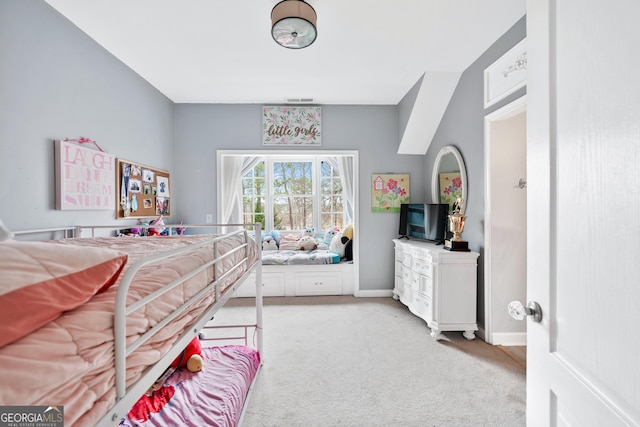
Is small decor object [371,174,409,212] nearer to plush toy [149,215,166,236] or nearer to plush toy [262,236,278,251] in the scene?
plush toy [262,236,278,251]

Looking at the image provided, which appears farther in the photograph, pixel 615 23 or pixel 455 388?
pixel 455 388

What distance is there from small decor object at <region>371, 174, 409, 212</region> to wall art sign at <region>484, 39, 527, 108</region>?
142 centimetres

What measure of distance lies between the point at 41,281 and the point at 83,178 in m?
2.02

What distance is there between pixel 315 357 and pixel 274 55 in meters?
2.61

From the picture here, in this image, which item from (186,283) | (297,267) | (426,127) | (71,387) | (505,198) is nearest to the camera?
(71,387)

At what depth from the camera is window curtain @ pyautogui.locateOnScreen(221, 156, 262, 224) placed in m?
4.32

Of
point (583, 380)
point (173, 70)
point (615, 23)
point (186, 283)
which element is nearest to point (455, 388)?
point (583, 380)

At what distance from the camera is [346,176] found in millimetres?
4574

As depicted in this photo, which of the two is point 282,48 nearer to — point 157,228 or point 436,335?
point 157,228

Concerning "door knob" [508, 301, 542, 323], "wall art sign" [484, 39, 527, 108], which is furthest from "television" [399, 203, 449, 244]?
"door knob" [508, 301, 542, 323]

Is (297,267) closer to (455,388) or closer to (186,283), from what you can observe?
(455,388)

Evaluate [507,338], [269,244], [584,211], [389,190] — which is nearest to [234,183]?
[269,244]

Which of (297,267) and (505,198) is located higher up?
(505,198)

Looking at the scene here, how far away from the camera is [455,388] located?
190 centimetres
